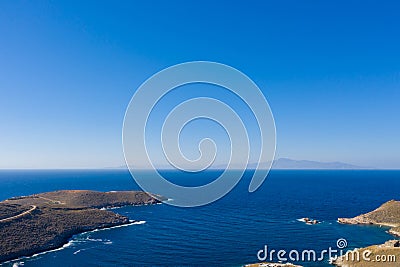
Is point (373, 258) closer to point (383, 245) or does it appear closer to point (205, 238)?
point (383, 245)

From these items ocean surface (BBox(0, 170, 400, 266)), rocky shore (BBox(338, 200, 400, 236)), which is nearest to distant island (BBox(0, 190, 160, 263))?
ocean surface (BBox(0, 170, 400, 266))

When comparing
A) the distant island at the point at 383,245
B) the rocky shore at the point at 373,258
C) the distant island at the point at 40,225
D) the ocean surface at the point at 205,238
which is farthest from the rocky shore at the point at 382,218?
the distant island at the point at 40,225

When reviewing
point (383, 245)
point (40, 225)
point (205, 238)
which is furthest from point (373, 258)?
point (40, 225)

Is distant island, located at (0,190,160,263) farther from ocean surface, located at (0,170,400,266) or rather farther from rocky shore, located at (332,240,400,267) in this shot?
rocky shore, located at (332,240,400,267)

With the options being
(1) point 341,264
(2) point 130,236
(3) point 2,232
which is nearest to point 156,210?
(2) point 130,236

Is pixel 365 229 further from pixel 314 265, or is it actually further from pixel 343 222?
pixel 314 265

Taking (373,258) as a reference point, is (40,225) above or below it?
below

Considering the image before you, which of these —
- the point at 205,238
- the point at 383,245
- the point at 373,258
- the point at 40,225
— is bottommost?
the point at 205,238

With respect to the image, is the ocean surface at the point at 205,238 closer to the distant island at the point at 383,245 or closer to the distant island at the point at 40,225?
the distant island at the point at 40,225
